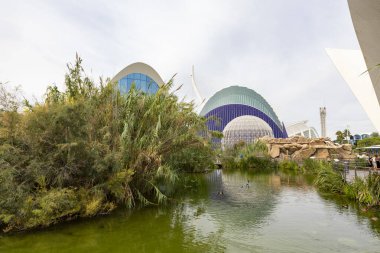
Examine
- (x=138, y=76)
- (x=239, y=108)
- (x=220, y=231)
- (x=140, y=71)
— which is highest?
(x=140, y=71)

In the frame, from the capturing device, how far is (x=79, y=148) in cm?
841

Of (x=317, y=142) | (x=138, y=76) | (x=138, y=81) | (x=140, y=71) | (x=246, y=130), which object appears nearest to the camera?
(x=317, y=142)

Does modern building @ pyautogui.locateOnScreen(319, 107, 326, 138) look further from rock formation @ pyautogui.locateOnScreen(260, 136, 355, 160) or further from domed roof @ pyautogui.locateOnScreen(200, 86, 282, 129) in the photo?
rock formation @ pyautogui.locateOnScreen(260, 136, 355, 160)

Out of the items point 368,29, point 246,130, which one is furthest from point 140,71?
point 368,29

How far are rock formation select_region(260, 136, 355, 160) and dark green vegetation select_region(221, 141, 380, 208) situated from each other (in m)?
2.70

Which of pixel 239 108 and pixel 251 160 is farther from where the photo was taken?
pixel 239 108

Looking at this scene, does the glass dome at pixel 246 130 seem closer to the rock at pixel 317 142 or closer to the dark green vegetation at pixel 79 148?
the rock at pixel 317 142

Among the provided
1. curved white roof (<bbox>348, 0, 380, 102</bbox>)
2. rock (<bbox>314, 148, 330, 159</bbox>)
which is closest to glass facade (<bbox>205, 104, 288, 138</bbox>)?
rock (<bbox>314, 148, 330, 159</bbox>)

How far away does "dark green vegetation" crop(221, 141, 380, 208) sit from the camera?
10102 mm

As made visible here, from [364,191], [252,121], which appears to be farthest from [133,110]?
[252,121]

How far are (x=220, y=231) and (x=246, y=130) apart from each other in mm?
39165

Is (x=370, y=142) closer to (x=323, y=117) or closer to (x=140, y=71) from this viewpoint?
(x=323, y=117)

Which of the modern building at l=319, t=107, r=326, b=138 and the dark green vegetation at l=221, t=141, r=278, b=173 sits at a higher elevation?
Answer: the modern building at l=319, t=107, r=326, b=138

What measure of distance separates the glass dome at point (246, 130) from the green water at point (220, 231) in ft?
114
